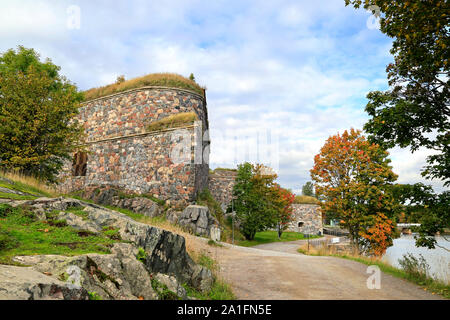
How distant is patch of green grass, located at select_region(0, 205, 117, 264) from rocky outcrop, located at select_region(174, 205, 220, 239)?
11474 mm

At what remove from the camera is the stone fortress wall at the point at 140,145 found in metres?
19.4

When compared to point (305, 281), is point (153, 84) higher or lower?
higher

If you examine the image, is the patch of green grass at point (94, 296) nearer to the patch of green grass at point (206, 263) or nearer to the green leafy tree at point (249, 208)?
the patch of green grass at point (206, 263)

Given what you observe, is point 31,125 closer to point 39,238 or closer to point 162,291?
point 39,238

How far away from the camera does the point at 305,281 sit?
858cm

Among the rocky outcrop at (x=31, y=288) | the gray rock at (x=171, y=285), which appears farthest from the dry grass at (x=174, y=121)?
the rocky outcrop at (x=31, y=288)

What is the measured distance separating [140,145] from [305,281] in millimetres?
16287

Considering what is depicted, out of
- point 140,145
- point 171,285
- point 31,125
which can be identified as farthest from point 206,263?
point 140,145

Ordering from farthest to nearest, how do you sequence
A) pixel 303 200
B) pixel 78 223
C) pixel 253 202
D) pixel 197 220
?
pixel 303 200 → pixel 253 202 → pixel 197 220 → pixel 78 223

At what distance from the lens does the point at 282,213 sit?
117ft

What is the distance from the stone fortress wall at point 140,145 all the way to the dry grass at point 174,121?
41 cm

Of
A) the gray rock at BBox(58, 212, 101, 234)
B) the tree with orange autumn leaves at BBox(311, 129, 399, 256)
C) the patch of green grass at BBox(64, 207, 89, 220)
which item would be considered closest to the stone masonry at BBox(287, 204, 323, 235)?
the tree with orange autumn leaves at BBox(311, 129, 399, 256)
